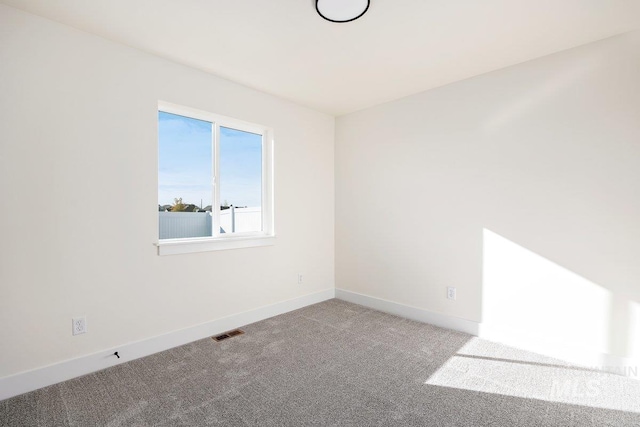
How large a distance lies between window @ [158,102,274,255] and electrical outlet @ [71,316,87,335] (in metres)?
0.69

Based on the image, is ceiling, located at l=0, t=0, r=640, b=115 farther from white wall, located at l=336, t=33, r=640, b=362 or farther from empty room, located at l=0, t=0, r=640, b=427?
white wall, located at l=336, t=33, r=640, b=362

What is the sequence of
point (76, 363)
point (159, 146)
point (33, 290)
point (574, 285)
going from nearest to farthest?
point (33, 290), point (76, 363), point (574, 285), point (159, 146)

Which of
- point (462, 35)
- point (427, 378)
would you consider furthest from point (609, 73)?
point (427, 378)

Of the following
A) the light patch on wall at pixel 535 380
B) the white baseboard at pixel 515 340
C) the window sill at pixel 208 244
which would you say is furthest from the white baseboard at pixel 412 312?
the window sill at pixel 208 244

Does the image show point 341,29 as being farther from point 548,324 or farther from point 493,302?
point 548,324

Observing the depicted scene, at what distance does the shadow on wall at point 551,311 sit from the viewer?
2205 millimetres

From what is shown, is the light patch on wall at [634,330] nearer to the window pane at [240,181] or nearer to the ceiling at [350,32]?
the ceiling at [350,32]

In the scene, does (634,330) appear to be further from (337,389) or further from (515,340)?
(337,389)

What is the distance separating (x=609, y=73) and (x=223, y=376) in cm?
359

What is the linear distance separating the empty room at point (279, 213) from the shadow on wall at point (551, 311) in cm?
2

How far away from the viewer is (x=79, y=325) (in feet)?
7.12

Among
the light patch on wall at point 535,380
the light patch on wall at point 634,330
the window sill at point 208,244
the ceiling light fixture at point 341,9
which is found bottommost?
the light patch on wall at point 535,380

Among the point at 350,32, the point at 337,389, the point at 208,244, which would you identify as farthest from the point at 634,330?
the point at 208,244

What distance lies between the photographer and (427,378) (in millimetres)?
2146
